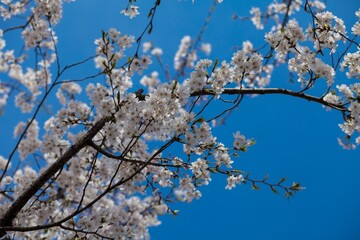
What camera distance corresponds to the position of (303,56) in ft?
11.2

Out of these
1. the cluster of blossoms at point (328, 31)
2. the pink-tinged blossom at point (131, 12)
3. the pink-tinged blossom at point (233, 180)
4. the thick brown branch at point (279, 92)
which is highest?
the pink-tinged blossom at point (131, 12)

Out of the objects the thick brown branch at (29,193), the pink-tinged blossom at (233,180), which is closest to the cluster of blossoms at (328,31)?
the pink-tinged blossom at (233,180)

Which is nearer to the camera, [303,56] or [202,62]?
[202,62]

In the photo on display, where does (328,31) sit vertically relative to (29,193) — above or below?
above

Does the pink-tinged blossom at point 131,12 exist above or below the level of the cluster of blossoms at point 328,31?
above

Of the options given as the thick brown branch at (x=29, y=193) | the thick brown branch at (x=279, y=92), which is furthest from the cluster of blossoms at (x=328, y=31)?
the thick brown branch at (x=29, y=193)

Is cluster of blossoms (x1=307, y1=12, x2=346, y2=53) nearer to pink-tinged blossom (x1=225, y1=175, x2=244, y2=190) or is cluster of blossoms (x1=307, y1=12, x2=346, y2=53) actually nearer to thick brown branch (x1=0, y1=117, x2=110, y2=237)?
pink-tinged blossom (x1=225, y1=175, x2=244, y2=190)

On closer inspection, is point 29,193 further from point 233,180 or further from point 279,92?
point 279,92

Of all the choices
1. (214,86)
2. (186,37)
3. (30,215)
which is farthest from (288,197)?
(186,37)

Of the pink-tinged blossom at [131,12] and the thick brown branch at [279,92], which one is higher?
the pink-tinged blossom at [131,12]

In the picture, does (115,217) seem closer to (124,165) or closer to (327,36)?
(124,165)

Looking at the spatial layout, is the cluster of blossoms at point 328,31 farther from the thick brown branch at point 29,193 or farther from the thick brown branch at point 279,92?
the thick brown branch at point 29,193

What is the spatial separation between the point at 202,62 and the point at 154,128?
637 millimetres

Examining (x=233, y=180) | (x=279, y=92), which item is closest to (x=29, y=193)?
(x=233, y=180)
